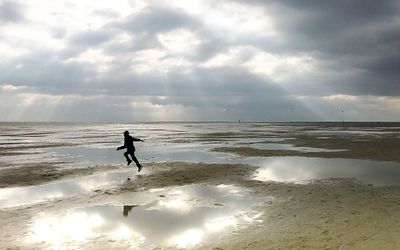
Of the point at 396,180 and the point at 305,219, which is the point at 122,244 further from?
the point at 396,180

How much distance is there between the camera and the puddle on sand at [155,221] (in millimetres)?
9500

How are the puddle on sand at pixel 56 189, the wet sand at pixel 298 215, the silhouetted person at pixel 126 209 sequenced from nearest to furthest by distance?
the wet sand at pixel 298 215 → the silhouetted person at pixel 126 209 → the puddle on sand at pixel 56 189

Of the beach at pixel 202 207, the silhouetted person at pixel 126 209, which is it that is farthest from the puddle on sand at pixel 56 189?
the silhouetted person at pixel 126 209

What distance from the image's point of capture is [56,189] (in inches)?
668

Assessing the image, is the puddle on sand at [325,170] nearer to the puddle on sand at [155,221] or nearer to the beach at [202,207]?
the beach at [202,207]

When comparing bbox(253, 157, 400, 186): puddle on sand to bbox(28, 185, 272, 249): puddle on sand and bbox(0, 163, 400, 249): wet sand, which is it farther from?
bbox(28, 185, 272, 249): puddle on sand

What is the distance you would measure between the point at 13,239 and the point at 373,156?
2742cm

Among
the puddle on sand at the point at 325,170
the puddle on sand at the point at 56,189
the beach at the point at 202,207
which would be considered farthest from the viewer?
the puddle on sand at the point at 325,170

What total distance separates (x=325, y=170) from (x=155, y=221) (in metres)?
14.0

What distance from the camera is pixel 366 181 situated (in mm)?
17688

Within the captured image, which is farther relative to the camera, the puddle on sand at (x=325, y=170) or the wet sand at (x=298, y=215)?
the puddle on sand at (x=325, y=170)

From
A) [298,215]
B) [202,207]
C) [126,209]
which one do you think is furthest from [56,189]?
[298,215]

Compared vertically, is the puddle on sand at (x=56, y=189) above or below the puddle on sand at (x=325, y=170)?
below

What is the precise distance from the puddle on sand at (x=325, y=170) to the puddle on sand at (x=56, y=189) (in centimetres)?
829
